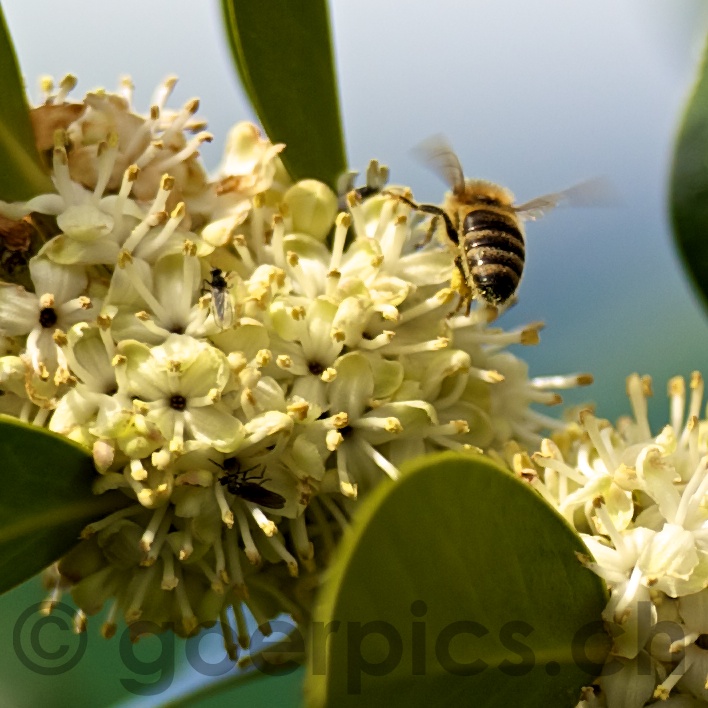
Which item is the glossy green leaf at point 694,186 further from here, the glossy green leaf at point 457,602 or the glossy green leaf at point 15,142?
the glossy green leaf at point 15,142

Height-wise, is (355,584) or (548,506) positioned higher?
(355,584)

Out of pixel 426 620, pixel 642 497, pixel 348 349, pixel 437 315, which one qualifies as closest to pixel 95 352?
pixel 348 349

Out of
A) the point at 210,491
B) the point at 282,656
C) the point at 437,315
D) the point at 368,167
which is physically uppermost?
the point at 368,167

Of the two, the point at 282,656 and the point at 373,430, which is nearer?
the point at 373,430

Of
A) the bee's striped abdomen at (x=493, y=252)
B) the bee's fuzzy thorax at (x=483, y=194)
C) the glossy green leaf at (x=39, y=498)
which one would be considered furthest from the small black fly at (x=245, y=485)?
the bee's fuzzy thorax at (x=483, y=194)

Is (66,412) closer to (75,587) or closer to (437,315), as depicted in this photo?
(75,587)

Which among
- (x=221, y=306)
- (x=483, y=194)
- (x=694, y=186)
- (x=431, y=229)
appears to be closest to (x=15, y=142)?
(x=221, y=306)
